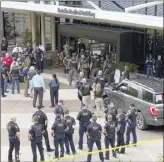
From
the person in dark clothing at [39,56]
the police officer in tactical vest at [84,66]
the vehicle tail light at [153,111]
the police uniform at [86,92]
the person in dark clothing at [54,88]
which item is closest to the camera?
the vehicle tail light at [153,111]

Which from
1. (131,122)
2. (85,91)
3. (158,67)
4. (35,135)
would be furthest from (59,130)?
(158,67)

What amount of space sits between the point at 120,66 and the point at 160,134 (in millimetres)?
6293

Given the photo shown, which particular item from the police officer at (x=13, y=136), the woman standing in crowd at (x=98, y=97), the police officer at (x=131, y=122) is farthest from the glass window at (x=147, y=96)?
the police officer at (x=13, y=136)

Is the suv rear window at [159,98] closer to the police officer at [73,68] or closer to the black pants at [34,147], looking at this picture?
the black pants at [34,147]

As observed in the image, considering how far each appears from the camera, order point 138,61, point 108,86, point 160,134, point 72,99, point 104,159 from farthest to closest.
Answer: point 138,61, point 72,99, point 108,86, point 160,134, point 104,159

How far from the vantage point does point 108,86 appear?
54.9 feet

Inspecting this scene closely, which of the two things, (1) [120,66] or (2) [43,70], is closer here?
(1) [120,66]

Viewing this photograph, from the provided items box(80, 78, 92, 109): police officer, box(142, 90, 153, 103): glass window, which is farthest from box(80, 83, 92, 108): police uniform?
box(142, 90, 153, 103): glass window

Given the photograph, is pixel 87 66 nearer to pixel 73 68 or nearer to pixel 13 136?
pixel 73 68

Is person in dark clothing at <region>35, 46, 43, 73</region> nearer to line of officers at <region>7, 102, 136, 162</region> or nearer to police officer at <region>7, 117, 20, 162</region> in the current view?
line of officers at <region>7, 102, 136, 162</region>

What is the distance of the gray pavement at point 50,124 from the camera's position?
1248 centimetres

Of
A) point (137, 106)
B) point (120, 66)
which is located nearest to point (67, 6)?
point (120, 66)

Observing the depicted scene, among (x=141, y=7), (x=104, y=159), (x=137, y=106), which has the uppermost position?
(x=141, y=7)

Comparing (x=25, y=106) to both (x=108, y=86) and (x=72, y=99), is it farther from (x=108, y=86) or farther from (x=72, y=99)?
(x=108, y=86)
